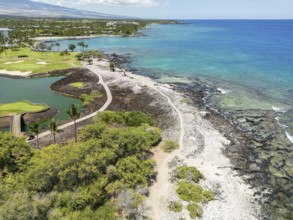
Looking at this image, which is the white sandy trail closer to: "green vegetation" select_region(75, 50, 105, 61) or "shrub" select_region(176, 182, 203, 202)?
"shrub" select_region(176, 182, 203, 202)

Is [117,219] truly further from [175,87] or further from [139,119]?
[175,87]

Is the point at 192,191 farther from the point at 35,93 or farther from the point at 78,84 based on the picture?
the point at 35,93

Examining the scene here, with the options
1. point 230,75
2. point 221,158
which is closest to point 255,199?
point 221,158

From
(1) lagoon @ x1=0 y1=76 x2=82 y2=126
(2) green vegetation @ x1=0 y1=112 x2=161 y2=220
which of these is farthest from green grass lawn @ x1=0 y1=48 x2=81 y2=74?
(2) green vegetation @ x1=0 y1=112 x2=161 y2=220

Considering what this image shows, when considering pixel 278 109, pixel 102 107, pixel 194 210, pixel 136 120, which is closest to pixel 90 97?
pixel 102 107

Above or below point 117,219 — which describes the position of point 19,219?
above

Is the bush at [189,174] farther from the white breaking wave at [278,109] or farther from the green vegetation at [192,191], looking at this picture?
the white breaking wave at [278,109]
